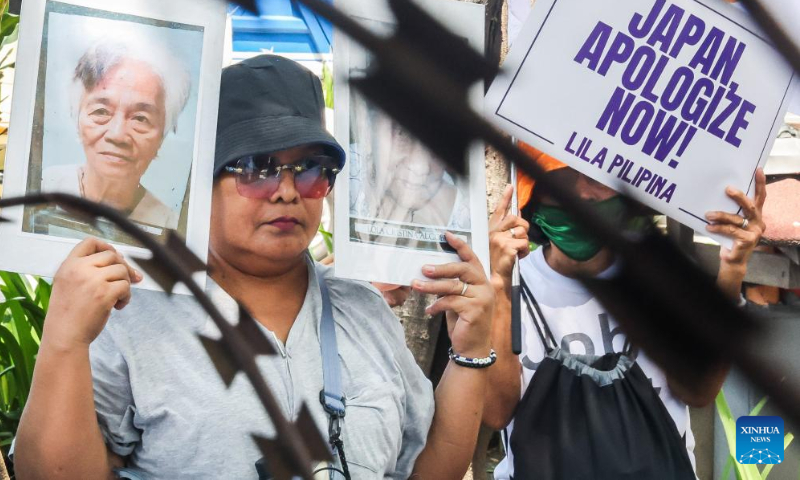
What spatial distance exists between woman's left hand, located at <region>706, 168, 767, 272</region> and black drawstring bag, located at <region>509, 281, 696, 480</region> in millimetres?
321

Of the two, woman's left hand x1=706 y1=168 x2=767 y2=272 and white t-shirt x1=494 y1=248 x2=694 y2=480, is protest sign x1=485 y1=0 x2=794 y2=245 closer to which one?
woman's left hand x1=706 y1=168 x2=767 y2=272

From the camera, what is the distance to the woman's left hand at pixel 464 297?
1.29 m

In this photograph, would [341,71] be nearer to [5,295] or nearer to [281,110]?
[281,110]

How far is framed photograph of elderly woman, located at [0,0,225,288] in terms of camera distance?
3.49 feet

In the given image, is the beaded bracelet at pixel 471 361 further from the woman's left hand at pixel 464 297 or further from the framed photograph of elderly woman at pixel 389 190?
the framed photograph of elderly woman at pixel 389 190

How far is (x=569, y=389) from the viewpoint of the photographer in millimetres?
1660

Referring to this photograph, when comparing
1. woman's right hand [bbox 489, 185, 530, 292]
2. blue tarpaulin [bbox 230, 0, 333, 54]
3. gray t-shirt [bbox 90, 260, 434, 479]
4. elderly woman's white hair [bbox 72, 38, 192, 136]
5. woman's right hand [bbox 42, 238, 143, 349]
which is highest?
blue tarpaulin [bbox 230, 0, 333, 54]

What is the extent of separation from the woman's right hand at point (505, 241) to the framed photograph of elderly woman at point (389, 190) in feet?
1.16

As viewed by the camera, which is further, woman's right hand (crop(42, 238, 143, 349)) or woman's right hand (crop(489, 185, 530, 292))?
woman's right hand (crop(489, 185, 530, 292))

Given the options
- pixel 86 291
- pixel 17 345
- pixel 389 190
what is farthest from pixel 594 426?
pixel 17 345

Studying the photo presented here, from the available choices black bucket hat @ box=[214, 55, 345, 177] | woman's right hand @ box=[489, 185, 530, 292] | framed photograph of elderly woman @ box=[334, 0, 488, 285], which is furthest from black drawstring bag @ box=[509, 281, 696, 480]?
black bucket hat @ box=[214, 55, 345, 177]

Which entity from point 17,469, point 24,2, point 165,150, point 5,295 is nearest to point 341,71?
point 165,150

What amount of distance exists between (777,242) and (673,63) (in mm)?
1187

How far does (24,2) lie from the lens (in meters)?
1.08
